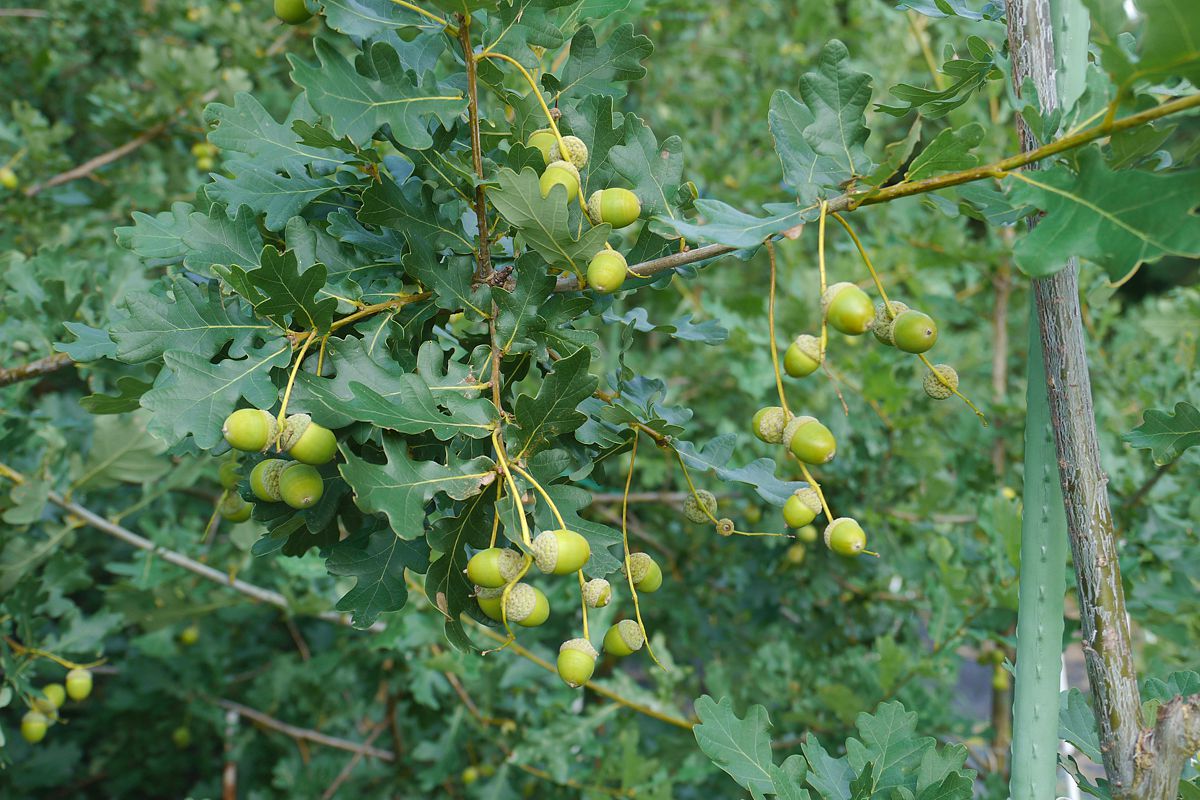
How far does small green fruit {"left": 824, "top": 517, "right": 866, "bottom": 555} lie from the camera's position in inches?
37.4

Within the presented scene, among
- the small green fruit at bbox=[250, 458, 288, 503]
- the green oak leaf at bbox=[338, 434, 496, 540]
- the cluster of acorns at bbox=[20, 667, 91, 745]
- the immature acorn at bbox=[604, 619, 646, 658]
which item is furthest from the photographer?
the cluster of acorns at bbox=[20, 667, 91, 745]

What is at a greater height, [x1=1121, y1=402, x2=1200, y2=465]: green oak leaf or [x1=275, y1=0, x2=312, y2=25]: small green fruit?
[x1=275, y1=0, x2=312, y2=25]: small green fruit

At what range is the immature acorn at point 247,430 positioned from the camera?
84 centimetres

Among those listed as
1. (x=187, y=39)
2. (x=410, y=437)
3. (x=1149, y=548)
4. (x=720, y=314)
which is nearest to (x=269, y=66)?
(x=187, y=39)

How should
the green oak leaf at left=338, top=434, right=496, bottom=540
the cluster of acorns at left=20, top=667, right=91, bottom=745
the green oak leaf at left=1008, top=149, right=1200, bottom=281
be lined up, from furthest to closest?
the cluster of acorns at left=20, top=667, right=91, bottom=745 → the green oak leaf at left=338, top=434, right=496, bottom=540 → the green oak leaf at left=1008, top=149, right=1200, bottom=281

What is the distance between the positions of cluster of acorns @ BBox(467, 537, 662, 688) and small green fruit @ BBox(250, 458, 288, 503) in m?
0.21

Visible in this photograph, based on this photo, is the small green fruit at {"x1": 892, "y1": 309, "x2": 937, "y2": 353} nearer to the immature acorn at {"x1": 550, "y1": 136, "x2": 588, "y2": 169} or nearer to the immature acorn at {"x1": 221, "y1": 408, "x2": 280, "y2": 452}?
the immature acorn at {"x1": 550, "y1": 136, "x2": 588, "y2": 169}

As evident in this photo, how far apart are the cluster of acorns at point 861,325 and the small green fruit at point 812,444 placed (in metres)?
0.07

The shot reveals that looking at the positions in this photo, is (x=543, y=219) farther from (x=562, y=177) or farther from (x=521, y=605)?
(x=521, y=605)

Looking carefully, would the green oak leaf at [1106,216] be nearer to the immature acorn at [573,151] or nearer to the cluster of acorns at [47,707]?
the immature acorn at [573,151]

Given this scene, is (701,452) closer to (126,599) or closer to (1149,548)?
(1149,548)

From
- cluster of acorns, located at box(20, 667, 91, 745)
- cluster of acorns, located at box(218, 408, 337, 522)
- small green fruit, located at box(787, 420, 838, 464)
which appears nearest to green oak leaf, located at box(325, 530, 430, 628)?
cluster of acorns, located at box(218, 408, 337, 522)

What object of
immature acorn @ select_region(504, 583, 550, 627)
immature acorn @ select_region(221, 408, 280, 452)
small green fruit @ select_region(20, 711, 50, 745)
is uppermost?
immature acorn @ select_region(221, 408, 280, 452)

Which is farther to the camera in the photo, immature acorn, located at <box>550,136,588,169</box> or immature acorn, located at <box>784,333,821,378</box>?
immature acorn, located at <box>550,136,588,169</box>
